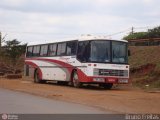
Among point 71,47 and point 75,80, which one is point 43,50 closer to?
point 71,47

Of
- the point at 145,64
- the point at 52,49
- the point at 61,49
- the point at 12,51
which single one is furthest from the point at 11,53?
the point at 61,49

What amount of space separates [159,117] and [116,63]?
42.7 ft

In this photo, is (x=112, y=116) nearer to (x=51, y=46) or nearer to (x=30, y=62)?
(x=51, y=46)

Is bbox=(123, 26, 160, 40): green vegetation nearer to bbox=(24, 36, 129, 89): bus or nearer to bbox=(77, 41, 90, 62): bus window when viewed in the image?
bbox=(24, 36, 129, 89): bus

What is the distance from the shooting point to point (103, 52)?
91.5ft

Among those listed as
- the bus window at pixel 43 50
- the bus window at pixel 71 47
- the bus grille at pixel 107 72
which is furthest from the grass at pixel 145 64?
the bus window at pixel 43 50

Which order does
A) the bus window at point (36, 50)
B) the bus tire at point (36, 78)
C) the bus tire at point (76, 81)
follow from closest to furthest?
1. the bus tire at point (76, 81)
2. the bus tire at point (36, 78)
3. the bus window at point (36, 50)

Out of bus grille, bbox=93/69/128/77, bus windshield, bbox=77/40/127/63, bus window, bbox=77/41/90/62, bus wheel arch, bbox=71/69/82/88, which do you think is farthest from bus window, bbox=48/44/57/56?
bus grille, bbox=93/69/128/77

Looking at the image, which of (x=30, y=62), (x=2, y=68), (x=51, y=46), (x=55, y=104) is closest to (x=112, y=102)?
(x=55, y=104)

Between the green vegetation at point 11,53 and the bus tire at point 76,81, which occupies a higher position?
the green vegetation at point 11,53

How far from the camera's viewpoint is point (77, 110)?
16641 millimetres

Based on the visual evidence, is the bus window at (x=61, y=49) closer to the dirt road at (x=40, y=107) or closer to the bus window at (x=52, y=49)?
the bus window at (x=52, y=49)

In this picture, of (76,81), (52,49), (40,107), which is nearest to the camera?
(40,107)

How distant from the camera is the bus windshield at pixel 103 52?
27.8 metres
